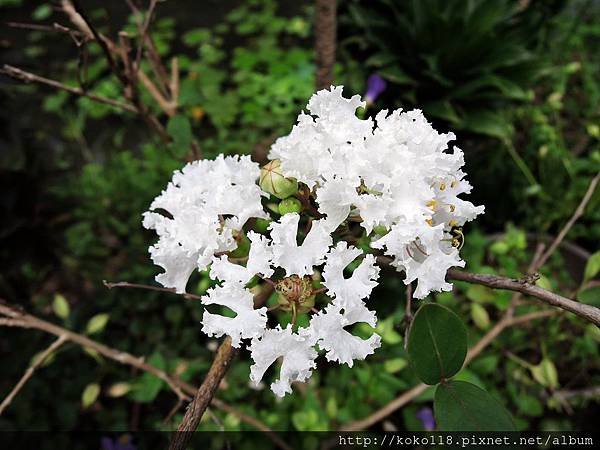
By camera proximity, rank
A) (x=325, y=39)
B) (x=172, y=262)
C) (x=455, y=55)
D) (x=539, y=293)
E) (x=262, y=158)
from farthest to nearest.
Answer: (x=455, y=55), (x=262, y=158), (x=325, y=39), (x=172, y=262), (x=539, y=293)

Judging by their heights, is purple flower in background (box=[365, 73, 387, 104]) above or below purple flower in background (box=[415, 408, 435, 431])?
above

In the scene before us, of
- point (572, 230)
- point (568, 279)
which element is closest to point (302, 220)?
point (568, 279)

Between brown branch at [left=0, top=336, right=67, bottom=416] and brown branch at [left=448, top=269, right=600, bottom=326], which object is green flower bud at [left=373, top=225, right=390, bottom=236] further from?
brown branch at [left=0, top=336, right=67, bottom=416]

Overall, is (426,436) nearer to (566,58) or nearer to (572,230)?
(572,230)

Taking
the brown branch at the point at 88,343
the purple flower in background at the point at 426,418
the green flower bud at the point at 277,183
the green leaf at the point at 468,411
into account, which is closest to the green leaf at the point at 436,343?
the green leaf at the point at 468,411

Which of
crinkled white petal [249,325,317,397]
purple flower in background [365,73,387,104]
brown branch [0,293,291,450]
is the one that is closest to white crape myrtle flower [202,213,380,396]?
crinkled white petal [249,325,317,397]

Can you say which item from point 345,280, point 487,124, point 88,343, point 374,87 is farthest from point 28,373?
point 487,124

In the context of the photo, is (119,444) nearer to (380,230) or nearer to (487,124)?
(380,230)

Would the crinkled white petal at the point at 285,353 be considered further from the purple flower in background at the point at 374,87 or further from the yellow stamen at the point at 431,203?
the purple flower in background at the point at 374,87
